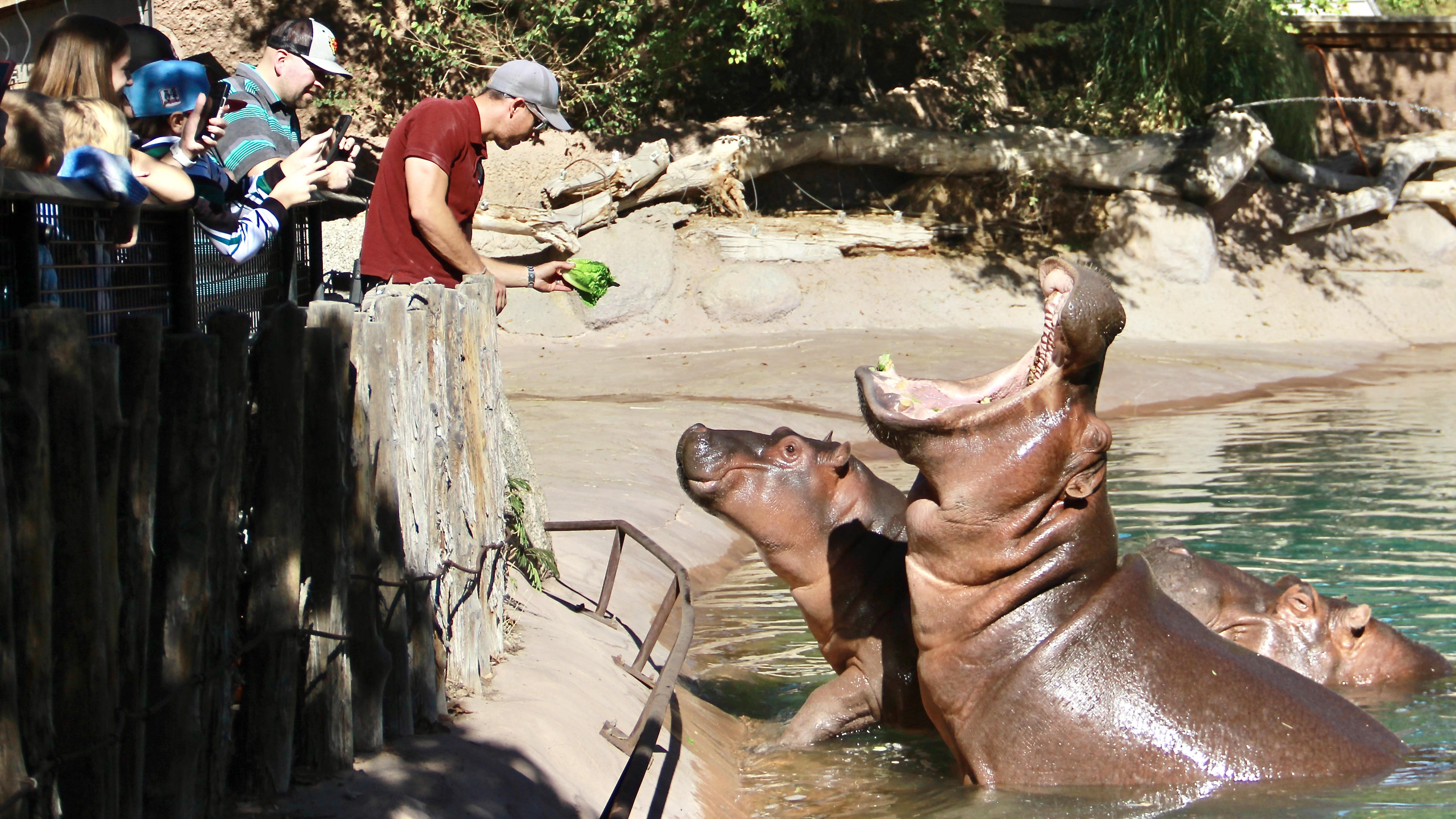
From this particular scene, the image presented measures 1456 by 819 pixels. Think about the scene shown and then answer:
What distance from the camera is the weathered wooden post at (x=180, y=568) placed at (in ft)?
7.79

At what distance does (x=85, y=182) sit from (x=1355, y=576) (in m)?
5.23

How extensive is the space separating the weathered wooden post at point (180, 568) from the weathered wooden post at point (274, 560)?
21cm

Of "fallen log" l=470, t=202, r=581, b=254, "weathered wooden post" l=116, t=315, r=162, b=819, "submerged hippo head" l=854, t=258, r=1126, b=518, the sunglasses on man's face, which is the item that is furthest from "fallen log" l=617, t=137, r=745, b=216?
"weathered wooden post" l=116, t=315, r=162, b=819

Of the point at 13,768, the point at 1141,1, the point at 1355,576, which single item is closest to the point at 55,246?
the point at 13,768

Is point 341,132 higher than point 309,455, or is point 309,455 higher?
point 341,132

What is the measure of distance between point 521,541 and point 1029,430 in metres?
2.06

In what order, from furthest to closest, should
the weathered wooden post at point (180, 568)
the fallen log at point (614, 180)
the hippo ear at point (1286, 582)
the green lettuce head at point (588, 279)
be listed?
1. the fallen log at point (614, 180)
2. the green lettuce head at point (588, 279)
3. the hippo ear at point (1286, 582)
4. the weathered wooden post at point (180, 568)

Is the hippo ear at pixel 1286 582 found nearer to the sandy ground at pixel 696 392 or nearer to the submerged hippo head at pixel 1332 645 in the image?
the submerged hippo head at pixel 1332 645

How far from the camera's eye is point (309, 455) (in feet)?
9.43

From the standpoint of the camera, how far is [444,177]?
4.70 metres

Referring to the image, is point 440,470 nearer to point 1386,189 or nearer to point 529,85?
point 529,85

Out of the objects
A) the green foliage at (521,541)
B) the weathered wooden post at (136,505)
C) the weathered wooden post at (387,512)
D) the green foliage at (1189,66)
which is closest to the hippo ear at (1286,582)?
the green foliage at (521,541)

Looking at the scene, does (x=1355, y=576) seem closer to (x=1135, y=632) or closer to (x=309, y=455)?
(x=1135, y=632)

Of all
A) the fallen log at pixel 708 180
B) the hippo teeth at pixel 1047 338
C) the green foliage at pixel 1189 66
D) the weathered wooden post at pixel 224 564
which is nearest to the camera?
the weathered wooden post at pixel 224 564
